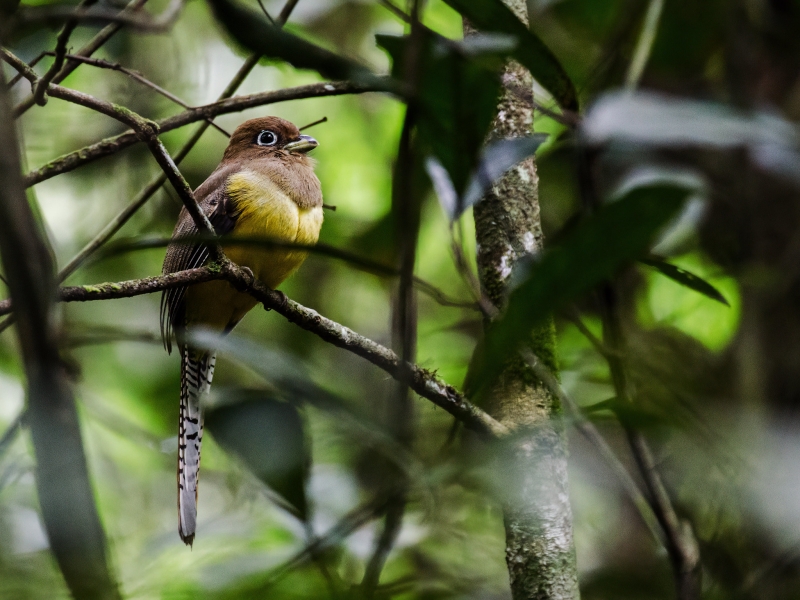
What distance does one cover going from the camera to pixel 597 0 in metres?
Result: 2.72

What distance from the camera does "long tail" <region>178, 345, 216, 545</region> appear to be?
3.72m

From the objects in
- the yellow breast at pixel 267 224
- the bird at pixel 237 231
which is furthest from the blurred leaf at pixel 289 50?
the yellow breast at pixel 267 224

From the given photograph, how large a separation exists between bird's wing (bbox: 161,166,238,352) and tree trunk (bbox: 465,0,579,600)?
66.2 inches

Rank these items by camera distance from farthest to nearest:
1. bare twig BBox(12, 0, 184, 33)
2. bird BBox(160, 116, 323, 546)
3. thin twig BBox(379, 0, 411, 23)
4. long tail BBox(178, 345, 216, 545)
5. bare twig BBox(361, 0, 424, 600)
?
bird BBox(160, 116, 323, 546) → long tail BBox(178, 345, 216, 545) → thin twig BBox(379, 0, 411, 23) → bare twig BBox(361, 0, 424, 600) → bare twig BBox(12, 0, 184, 33)

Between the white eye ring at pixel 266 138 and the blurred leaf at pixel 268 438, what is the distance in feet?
10.9

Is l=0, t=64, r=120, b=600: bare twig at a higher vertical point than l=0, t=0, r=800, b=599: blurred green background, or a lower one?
lower

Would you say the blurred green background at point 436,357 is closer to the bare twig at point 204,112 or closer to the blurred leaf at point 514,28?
the bare twig at point 204,112

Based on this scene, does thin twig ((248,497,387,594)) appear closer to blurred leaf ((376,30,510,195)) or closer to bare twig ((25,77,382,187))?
blurred leaf ((376,30,510,195))

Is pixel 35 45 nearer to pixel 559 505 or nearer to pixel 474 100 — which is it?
pixel 474 100

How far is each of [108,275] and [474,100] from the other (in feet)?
15.4

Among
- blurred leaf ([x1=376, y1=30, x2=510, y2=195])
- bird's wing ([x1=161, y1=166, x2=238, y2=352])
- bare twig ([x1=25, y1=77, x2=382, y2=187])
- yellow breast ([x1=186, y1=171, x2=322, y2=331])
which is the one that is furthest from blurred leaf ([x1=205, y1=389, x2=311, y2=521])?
bird's wing ([x1=161, y1=166, x2=238, y2=352])

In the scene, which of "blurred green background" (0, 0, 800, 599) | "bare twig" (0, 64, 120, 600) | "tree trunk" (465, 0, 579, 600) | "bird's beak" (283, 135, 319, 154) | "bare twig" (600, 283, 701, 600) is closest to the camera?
"bare twig" (0, 64, 120, 600)

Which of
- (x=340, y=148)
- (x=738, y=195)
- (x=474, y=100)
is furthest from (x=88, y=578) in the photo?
(x=340, y=148)

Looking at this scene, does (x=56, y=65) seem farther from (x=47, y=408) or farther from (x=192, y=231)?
(x=47, y=408)
